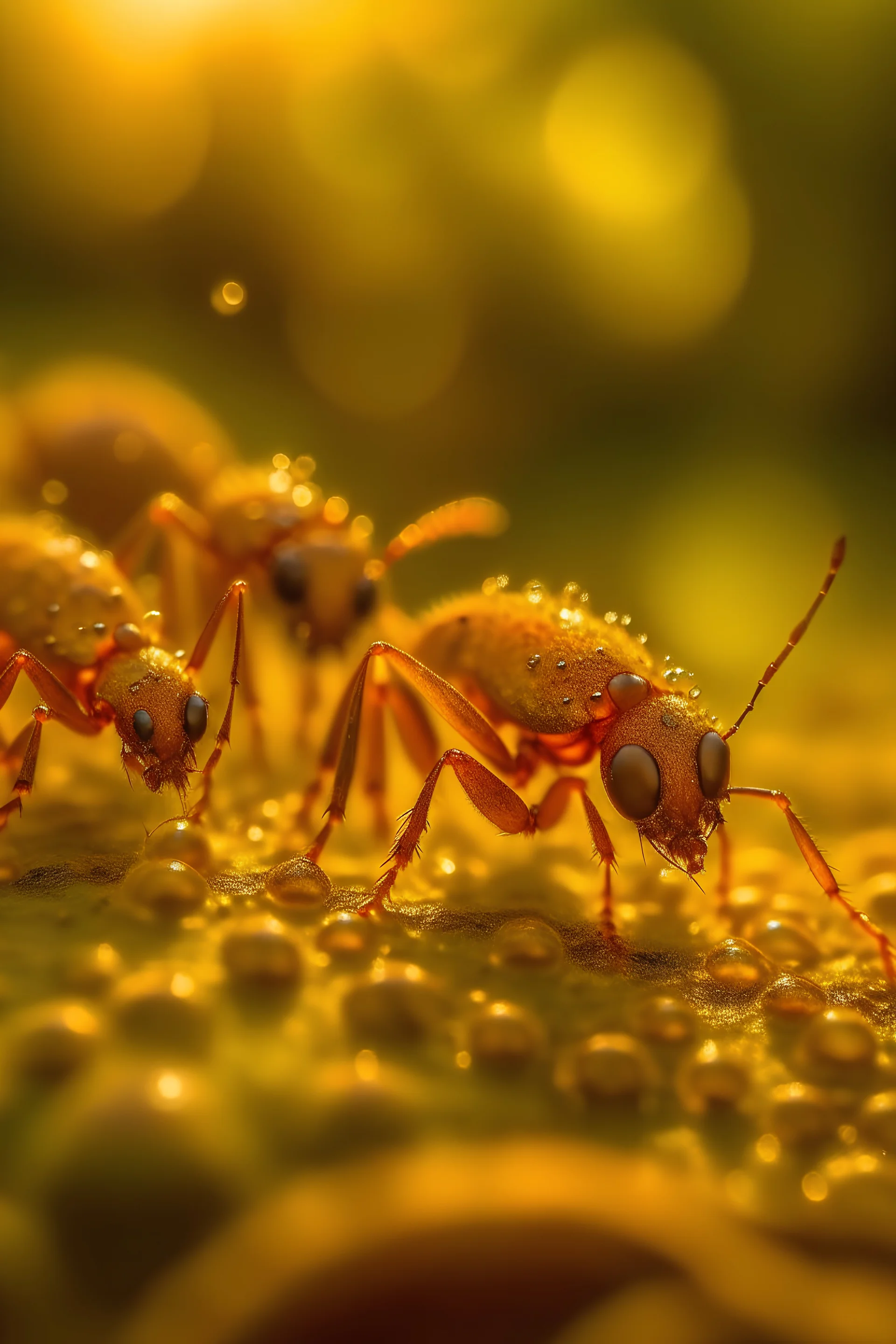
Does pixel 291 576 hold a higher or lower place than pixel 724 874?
higher

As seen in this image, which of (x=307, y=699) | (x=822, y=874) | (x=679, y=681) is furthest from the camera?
(x=307, y=699)

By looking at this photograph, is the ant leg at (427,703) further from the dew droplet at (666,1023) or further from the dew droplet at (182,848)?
the dew droplet at (666,1023)

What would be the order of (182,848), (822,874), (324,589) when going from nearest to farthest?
(182,848) < (822,874) < (324,589)

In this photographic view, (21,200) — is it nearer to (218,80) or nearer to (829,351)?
(218,80)

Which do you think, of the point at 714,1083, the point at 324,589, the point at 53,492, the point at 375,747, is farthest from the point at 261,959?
the point at 53,492

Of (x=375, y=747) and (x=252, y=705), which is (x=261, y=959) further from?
(x=252, y=705)

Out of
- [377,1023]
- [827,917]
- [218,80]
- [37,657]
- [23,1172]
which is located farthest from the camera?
[218,80]

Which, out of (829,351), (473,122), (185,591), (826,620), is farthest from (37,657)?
(829,351)
